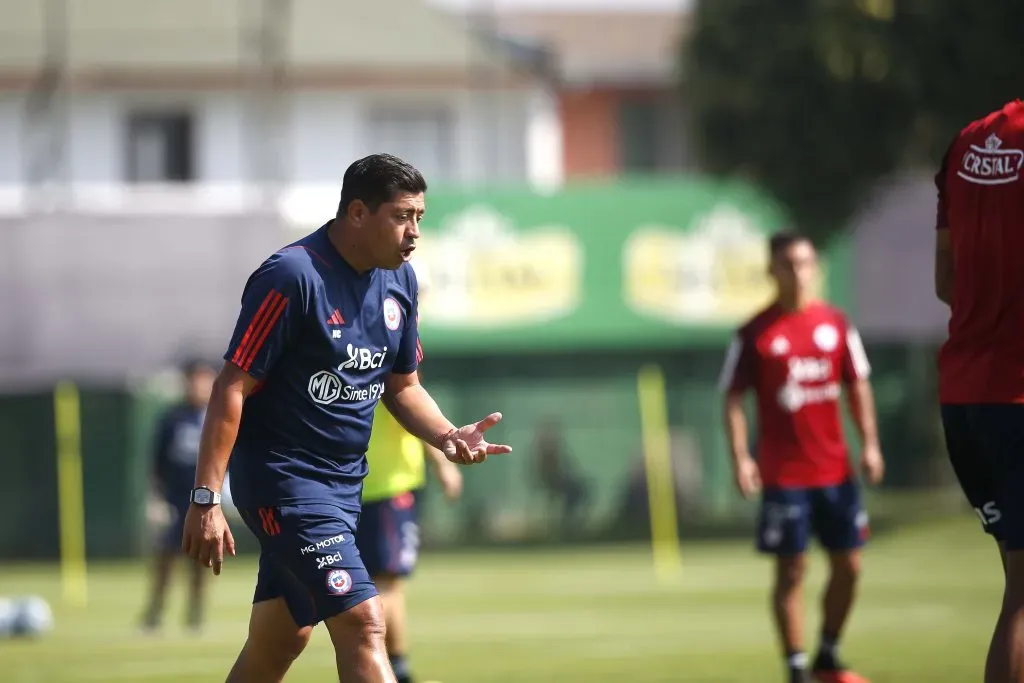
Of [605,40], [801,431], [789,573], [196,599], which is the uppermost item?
[605,40]

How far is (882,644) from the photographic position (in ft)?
38.7

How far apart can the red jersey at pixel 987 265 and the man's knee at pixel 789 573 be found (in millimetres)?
3355

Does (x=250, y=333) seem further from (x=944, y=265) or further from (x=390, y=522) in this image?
(x=390, y=522)

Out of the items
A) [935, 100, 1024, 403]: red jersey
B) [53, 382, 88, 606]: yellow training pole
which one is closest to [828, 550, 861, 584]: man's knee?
[935, 100, 1024, 403]: red jersey

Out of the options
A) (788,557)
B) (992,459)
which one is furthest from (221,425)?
(788,557)

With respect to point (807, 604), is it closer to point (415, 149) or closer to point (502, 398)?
point (502, 398)

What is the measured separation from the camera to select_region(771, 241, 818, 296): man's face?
9841 mm

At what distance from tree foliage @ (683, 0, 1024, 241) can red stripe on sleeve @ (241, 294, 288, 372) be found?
17.7m

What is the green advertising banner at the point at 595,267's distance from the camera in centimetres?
2341

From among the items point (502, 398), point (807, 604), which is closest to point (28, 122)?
point (502, 398)

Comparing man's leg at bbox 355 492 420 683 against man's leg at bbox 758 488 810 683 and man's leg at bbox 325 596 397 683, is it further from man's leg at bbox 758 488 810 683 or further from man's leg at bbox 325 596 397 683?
man's leg at bbox 325 596 397 683

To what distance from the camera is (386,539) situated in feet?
29.6

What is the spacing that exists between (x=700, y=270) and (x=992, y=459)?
17.3 metres

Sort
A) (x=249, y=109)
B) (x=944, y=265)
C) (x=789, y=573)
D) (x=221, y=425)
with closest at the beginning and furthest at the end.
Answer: (x=221, y=425)
(x=944, y=265)
(x=789, y=573)
(x=249, y=109)
